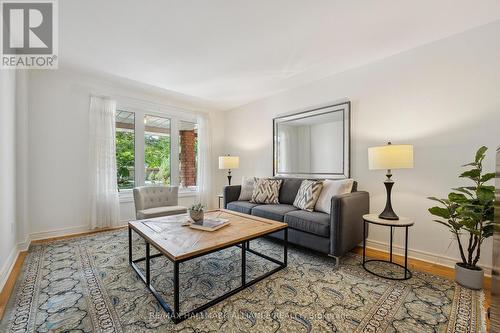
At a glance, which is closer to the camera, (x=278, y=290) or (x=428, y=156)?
(x=278, y=290)

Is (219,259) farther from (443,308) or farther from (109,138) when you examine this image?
(109,138)

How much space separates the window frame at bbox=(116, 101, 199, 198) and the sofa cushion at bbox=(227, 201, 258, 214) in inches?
60.0

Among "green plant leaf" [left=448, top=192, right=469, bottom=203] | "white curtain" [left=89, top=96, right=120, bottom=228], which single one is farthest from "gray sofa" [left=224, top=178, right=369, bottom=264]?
"white curtain" [left=89, top=96, right=120, bottom=228]

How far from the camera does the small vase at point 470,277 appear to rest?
5.99 feet

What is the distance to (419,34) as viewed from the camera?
2.27 m

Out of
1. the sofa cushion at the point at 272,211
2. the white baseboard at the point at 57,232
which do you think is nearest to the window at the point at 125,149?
the white baseboard at the point at 57,232

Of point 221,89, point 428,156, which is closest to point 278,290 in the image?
point 428,156

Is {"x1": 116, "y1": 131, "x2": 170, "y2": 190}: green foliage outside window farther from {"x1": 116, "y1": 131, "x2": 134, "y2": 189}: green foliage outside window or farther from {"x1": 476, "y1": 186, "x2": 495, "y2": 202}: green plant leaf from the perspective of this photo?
{"x1": 476, "y1": 186, "x2": 495, "y2": 202}: green plant leaf

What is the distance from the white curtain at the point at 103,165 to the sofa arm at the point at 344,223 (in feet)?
11.0

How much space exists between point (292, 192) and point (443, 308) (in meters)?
2.06

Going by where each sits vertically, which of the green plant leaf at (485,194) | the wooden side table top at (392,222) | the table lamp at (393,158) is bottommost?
the wooden side table top at (392,222)

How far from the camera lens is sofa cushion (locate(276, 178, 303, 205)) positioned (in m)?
3.39

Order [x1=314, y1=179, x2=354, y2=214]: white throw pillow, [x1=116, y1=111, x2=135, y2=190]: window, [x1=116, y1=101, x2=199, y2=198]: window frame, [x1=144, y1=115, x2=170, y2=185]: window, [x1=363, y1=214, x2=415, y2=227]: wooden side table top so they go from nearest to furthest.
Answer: [x1=363, y1=214, x2=415, y2=227]: wooden side table top
[x1=314, y1=179, x2=354, y2=214]: white throw pillow
[x1=116, y1=111, x2=135, y2=190]: window
[x1=116, y1=101, x2=199, y2=198]: window frame
[x1=144, y1=115, x2=170, y2=185]: window

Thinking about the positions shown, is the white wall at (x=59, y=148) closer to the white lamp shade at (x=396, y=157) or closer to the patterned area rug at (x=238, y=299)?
the patterned area rug at (x=238, y=299)
